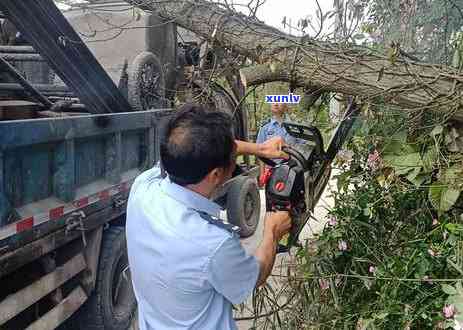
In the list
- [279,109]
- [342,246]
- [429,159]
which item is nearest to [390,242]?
[342,246]

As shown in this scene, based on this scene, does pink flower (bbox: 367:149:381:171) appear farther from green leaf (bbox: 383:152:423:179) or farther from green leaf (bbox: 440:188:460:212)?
green leaf (bbox: 440:188:460:212)

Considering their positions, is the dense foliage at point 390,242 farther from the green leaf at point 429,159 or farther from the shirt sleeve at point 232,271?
the shirt sleeve at point 232,271

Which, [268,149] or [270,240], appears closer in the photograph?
[270,240]

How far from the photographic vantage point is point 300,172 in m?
2.04

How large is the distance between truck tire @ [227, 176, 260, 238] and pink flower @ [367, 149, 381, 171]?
2.71 metres

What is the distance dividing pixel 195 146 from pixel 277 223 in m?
0.52

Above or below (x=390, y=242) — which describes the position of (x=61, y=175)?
above

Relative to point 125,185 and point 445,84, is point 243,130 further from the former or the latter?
point 445,84

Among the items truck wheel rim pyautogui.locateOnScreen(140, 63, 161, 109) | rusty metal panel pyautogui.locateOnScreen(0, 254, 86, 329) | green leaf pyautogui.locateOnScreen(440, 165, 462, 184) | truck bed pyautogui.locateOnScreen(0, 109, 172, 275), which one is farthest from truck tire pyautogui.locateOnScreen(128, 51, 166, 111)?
green leaf pyautogui.locateOnScreen(440, 165, 462, 184)

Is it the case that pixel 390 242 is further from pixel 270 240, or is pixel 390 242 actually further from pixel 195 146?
pixel 195 146

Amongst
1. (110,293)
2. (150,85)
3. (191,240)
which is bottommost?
(110,293)

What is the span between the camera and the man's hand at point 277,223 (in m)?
1.83

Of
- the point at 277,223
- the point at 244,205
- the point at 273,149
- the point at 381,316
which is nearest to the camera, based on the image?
the point at 277,223

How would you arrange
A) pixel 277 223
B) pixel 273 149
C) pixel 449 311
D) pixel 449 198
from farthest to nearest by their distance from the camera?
pixel 449 198
pixel 273 149
pixel 449 311
pixel 277 223
